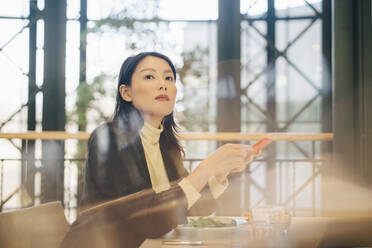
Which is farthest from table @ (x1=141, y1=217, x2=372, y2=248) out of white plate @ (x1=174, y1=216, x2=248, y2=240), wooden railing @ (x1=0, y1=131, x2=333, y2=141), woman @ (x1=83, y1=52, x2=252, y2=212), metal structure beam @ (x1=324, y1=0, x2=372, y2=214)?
metal structure beam @ (x1=324, y1=0, x2=372, y2=214)

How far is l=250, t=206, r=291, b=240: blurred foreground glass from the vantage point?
1.15 metres

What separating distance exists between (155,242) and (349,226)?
60cm

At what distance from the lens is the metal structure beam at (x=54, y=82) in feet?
14.7

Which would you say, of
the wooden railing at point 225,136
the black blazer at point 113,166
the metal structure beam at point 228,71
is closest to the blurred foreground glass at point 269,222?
the black blazer at point 113,166

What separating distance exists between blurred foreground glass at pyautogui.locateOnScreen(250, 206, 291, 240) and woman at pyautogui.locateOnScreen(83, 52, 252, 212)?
0.48ft

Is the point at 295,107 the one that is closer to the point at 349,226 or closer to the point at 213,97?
the point at 213,97

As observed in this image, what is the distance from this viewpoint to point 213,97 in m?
5.11

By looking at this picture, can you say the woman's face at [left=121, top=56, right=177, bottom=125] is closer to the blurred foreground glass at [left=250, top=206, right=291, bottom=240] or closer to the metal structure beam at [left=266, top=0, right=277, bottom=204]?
the blurred foreground glass at [left=250, top=206, right=291, bottom=240]

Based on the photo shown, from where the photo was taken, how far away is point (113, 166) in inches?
47.2

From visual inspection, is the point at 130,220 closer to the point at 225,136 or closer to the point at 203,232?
the point at 203,232

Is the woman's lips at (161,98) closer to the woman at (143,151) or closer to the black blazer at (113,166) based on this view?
the woman at (143,151)

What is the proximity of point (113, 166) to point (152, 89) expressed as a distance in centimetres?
29

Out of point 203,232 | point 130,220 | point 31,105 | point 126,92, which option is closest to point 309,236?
point 203,232

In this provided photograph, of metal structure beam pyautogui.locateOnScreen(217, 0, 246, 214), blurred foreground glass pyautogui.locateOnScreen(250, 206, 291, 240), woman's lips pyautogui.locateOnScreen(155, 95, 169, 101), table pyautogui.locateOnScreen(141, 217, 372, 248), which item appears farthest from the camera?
metal structure beam pyautogui.locateOnScreen(217, 0, 246, 214)
